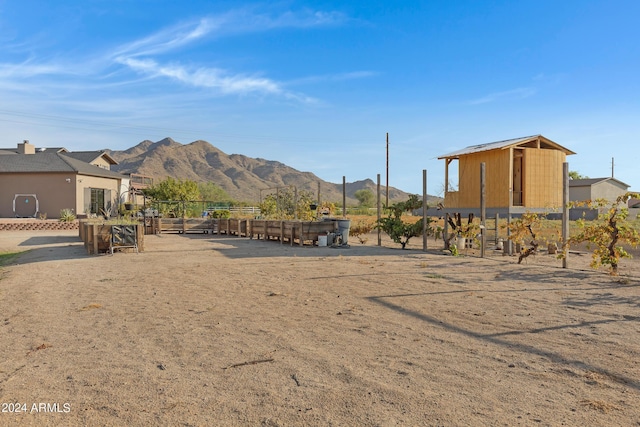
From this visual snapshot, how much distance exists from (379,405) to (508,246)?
1347 cm

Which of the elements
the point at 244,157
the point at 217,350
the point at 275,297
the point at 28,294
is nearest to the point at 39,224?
the point at 28,294

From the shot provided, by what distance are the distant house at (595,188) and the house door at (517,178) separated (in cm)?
3410

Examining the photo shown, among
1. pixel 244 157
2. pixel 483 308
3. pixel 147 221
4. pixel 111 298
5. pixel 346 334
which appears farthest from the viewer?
pixel 244 157

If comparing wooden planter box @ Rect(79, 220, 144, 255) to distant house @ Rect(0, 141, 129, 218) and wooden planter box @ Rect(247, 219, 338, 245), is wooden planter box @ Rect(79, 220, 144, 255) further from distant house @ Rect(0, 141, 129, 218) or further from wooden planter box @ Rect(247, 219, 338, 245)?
distant house @ Rect(0, 141, 129, 218)

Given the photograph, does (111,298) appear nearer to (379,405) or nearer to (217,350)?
(217,350)

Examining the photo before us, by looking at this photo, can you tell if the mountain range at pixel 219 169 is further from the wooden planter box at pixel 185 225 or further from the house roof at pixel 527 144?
the house roof at pixel 527 144

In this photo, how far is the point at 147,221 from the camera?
23.5 m

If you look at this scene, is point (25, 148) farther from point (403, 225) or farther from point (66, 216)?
point (403, 225)

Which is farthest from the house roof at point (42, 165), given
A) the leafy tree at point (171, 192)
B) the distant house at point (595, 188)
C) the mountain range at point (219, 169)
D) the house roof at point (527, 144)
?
the mountain range at point (219, 169)

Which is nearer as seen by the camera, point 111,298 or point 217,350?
point 217,350

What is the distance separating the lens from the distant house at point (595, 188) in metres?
47.5

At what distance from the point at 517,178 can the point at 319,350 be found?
530 inches

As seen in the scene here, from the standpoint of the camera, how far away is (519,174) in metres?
16.0

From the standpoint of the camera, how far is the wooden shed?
15.0m
